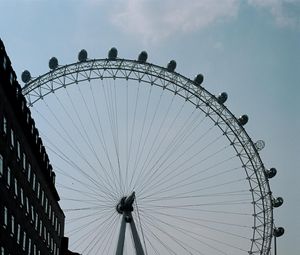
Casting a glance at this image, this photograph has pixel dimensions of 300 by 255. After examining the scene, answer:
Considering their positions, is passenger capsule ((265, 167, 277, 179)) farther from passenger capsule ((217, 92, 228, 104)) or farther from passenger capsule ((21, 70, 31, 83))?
passenger capsule ((21, 70, 31, 83))

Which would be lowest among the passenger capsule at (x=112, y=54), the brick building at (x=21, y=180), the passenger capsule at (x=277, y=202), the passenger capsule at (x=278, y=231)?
the brick building at (x=21, y=180)

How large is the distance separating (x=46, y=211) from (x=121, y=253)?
1393 cm

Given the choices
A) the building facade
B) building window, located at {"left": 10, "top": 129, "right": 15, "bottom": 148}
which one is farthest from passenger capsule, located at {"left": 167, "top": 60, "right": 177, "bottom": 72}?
building window, located at {"left": 10, "top": 129, "right": 15, "bottom": 148}

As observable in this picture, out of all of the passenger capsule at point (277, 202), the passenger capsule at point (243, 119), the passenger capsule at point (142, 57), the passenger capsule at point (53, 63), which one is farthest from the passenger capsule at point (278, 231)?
the passenger capsule at point (53, 63)

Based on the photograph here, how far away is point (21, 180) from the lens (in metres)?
58.6

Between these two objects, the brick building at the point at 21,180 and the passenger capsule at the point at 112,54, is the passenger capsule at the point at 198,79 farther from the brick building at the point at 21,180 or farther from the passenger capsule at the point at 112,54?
the brick building at the point at 21,180

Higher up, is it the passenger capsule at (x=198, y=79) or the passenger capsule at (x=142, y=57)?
the passenger capsule at (x=142, y=57)

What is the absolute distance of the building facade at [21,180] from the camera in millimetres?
50719

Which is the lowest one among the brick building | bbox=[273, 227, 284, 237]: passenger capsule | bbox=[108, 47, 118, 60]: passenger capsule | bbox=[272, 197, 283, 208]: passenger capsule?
the brick building

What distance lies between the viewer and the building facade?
50.7 metres

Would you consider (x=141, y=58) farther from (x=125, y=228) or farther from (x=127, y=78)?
(x=125, y=228)

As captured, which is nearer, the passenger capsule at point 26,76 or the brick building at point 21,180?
the brick building at point 21,180

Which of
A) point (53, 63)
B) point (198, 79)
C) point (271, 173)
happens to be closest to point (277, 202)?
point (271, 173)

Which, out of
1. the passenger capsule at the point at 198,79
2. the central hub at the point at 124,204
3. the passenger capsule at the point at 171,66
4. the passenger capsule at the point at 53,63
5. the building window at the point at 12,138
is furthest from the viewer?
the passenger capsule at the point at 198,79
